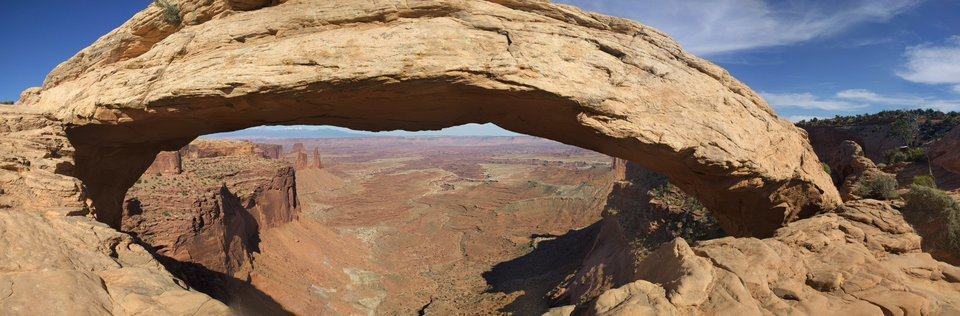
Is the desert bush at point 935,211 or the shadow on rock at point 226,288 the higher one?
the desert bush at point 935,211

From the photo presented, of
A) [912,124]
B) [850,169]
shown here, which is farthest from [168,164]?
[912,124]

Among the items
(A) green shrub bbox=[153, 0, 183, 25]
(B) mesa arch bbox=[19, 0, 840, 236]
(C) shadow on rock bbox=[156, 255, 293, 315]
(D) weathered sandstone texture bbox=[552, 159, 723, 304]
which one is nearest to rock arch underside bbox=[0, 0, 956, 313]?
(B) mesa arch bbox=[19, 0, 840, 236]

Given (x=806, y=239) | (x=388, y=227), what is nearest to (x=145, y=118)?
(x=806, y=239)

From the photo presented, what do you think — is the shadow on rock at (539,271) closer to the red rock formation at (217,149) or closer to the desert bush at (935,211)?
the desert bush at (935,211)

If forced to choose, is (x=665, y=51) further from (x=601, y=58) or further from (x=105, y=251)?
(x=105, y=251)

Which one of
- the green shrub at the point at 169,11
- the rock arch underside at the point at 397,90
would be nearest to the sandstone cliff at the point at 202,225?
the rock arch underside at the point at 397,90

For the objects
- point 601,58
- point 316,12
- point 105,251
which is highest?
point 316,12

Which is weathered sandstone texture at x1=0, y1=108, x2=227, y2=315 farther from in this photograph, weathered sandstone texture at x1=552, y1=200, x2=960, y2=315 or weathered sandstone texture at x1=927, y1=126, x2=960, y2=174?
weathered sandstone texture at x1=927, y1=126, x2=960, y2=174
